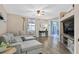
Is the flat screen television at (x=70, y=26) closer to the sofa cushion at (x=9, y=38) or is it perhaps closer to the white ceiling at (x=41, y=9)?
the white ceiling at (x=41, y=9)

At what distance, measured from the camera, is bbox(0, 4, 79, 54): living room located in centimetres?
312

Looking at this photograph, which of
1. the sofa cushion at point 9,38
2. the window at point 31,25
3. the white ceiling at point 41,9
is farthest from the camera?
the window at point 31,25

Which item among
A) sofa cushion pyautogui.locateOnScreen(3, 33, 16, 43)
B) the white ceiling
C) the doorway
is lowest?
sofa cushion pyautogui.locateOnScreen(3, 33, 16, 43)

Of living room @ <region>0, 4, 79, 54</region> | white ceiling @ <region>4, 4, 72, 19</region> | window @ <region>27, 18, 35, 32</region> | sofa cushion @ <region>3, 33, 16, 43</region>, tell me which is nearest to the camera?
sofa cushion @ <region>3, 33, 16, 43</region>

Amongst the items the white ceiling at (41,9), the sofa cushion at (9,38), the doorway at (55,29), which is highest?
the white ceiling at (41,9)

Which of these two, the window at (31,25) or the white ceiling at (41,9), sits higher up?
the white ceiling at (41,9)

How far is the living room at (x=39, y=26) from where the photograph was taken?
3121mm

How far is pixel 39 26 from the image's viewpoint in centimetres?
452

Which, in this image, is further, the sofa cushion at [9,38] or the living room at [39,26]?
the living room at [39,26]

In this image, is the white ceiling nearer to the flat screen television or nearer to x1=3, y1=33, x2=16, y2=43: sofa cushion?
the flat screen television

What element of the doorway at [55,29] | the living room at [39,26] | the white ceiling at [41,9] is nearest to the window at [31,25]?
the living room at [39,26]

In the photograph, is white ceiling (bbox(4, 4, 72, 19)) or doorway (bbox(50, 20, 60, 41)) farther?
doorway (bbox(50, 20, 60, 41))

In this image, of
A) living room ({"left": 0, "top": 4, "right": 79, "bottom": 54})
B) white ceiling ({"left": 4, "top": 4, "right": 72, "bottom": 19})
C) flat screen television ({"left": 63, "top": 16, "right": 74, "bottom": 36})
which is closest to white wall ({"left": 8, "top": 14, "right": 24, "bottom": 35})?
living room ({"left": 0, "top": 4, "right": 79, "bottom": 54})
